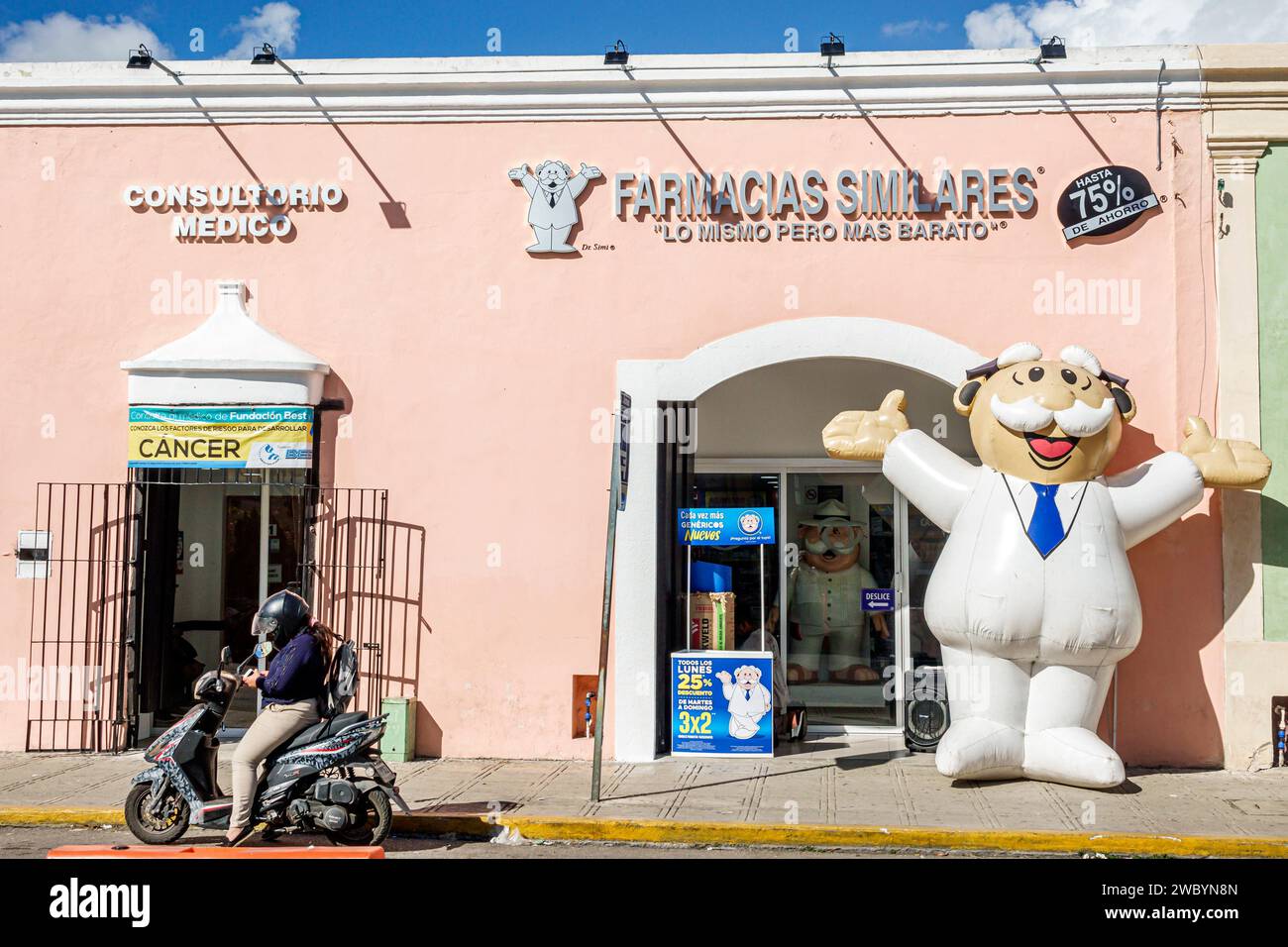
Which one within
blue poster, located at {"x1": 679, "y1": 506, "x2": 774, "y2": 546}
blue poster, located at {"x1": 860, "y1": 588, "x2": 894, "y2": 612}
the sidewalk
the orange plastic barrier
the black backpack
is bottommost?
the sidewalk

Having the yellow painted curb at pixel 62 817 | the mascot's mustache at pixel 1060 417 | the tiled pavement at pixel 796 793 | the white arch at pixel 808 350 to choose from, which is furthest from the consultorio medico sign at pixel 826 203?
the yellow painted curb at pixel 62 817

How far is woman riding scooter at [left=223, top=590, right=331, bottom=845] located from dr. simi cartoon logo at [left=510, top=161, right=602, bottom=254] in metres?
4.40

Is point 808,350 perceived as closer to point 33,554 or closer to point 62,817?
point 62,817

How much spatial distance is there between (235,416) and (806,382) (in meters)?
5.33

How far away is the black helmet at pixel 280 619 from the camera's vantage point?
7539 millimetres

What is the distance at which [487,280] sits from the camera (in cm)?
1078

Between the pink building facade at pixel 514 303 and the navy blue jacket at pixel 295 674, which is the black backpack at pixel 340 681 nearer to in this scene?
the navy blue jacket at pixel 295 674

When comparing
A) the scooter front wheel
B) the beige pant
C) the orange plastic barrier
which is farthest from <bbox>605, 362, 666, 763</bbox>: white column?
the scooter front wheel

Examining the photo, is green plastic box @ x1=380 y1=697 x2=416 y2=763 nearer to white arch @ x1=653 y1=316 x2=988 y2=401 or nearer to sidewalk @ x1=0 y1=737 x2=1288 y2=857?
sidewalk @ x1=0 y1=737 x2=1288 y2=857

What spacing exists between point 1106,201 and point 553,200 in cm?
474

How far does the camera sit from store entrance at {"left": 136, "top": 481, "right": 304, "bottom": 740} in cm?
1165

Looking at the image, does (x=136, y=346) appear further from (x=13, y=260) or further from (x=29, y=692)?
(x=29, y=692)

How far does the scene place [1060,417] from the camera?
900cm

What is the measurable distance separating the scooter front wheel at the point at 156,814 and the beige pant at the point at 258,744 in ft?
1.88
